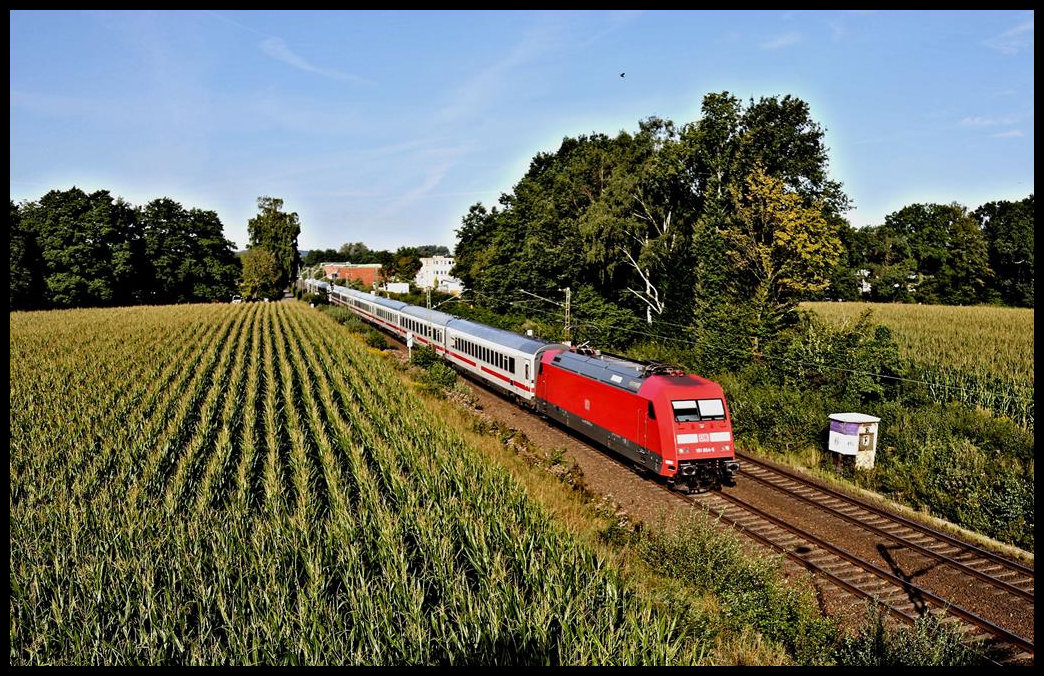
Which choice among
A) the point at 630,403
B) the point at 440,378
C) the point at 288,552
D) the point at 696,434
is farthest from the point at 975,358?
the point at 288,552

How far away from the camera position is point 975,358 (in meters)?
33.3

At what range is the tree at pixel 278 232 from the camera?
112m

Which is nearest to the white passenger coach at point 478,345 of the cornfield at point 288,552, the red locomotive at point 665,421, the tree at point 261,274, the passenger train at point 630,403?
the passenger train at point 630,403

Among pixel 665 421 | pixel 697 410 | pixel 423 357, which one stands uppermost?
pixel 697 410

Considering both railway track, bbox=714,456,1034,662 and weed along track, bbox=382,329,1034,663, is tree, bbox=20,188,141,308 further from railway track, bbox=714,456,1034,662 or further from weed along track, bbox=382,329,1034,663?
railway track, bbox=714,456,1034,662

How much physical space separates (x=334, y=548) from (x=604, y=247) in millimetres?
35177

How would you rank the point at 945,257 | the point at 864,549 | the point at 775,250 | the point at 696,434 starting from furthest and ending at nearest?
1. the point at 945,257
2. the point at 775,250
3. the point at 696,434
4. the point at 864,549

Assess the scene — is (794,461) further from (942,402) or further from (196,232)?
(196,232)

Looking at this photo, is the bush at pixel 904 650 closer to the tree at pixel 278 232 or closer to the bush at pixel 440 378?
the bush at pixel 440 378

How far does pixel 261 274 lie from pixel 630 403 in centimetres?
9781

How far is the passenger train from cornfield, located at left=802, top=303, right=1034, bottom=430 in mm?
10078

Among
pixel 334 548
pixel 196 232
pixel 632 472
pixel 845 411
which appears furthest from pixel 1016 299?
pixel 196 232

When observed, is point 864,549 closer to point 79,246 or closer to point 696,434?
point 696,434

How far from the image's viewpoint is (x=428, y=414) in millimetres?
24156
